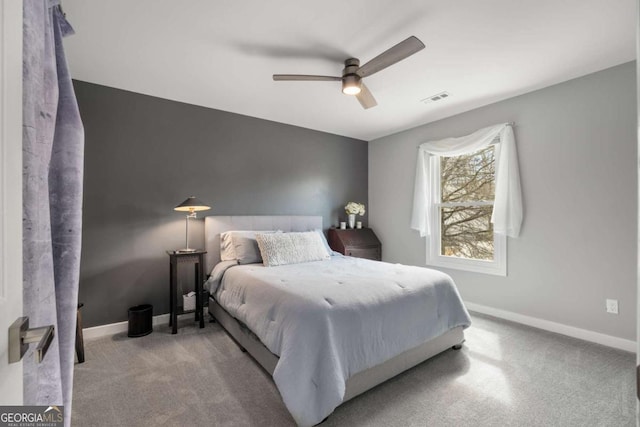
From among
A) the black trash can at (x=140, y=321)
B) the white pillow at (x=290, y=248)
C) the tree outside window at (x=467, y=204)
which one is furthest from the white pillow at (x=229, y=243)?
the tree outside window at (x=467, y=204)

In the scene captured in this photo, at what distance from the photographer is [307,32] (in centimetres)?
212

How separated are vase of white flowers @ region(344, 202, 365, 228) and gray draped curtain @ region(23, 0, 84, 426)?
12.4ft

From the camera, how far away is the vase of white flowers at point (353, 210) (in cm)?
459

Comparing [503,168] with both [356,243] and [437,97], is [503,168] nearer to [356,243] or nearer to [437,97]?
[437,97]

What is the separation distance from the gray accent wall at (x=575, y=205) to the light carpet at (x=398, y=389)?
0.48 m

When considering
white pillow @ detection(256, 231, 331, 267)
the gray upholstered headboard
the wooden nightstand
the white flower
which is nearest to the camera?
white pillow @ detection(256, 231, 331, 267)

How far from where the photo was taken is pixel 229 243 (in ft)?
10.8

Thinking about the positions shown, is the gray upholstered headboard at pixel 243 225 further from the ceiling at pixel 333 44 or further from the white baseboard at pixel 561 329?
the white baseboard at pixel 561 329

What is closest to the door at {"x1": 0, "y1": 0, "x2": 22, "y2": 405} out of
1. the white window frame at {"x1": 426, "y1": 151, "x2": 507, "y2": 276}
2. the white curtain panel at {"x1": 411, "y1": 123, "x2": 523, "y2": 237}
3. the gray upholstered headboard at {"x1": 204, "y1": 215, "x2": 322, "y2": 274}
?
the gray upholstered headboard at {"x1": 204, "y1": 215, "x2": 322, "y2": 274}

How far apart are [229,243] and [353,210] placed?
82.4 inches

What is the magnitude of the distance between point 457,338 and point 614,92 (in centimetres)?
264

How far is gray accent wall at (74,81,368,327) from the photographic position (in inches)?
112

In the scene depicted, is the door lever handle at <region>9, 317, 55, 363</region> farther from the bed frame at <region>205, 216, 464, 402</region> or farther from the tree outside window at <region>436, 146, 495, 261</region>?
the tree outside window at <region>436, 146, 495, 261</region>

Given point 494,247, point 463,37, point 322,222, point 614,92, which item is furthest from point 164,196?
point 614,92
